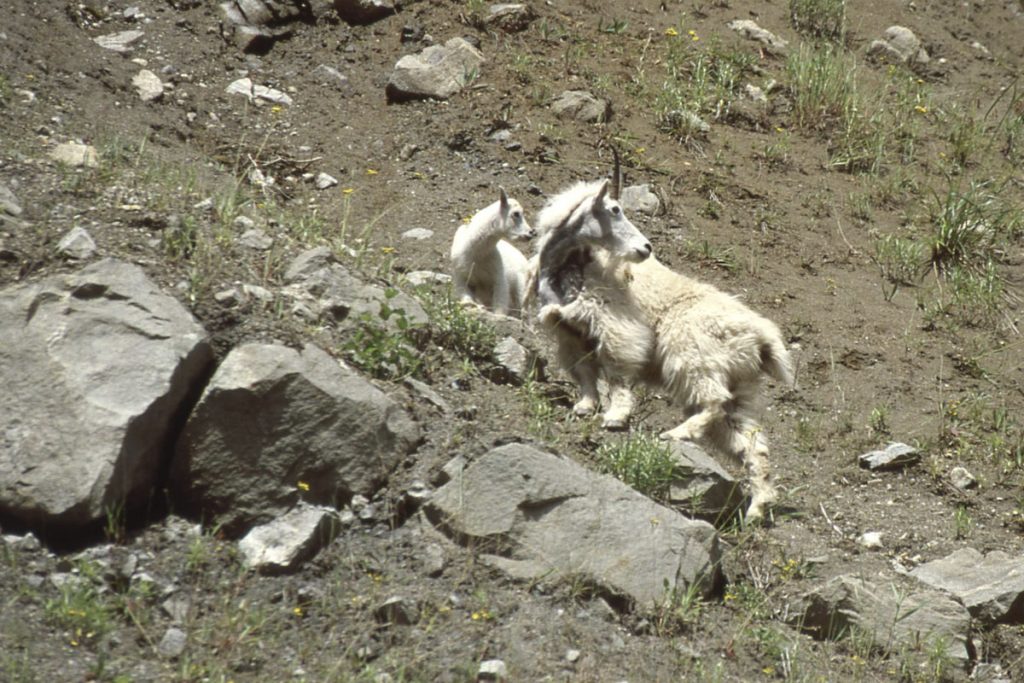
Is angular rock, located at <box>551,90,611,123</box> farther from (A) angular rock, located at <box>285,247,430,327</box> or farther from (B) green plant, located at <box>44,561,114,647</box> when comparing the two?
(B) green plant, located at <box>44,561,114,647</box>

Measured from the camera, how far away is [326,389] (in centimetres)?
541

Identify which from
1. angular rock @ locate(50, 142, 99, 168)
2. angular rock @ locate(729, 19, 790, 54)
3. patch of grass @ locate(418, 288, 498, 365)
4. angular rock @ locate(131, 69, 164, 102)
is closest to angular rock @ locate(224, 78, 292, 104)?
angular rock @ locate(131, 69, 164, 102)

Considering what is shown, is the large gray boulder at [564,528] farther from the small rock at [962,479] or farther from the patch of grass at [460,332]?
the small rock at [962,479]

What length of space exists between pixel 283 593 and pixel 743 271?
5.62 metres

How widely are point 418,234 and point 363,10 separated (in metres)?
3.25

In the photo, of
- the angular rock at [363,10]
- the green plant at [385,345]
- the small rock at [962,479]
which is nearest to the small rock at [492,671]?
the green plant at [385,345]

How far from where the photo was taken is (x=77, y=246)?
19.4ft

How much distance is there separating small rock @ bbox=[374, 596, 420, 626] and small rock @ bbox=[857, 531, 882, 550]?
2.86 meters

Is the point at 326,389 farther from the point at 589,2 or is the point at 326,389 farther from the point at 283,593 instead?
the point at 589,2

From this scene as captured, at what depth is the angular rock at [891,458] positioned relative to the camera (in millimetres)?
7637

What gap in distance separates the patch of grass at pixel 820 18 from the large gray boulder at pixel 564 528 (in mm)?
8610

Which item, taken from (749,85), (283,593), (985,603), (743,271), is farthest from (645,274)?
(749,85)

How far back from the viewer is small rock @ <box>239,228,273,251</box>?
6.48m

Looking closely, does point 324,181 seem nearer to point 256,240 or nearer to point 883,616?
point 256,240
